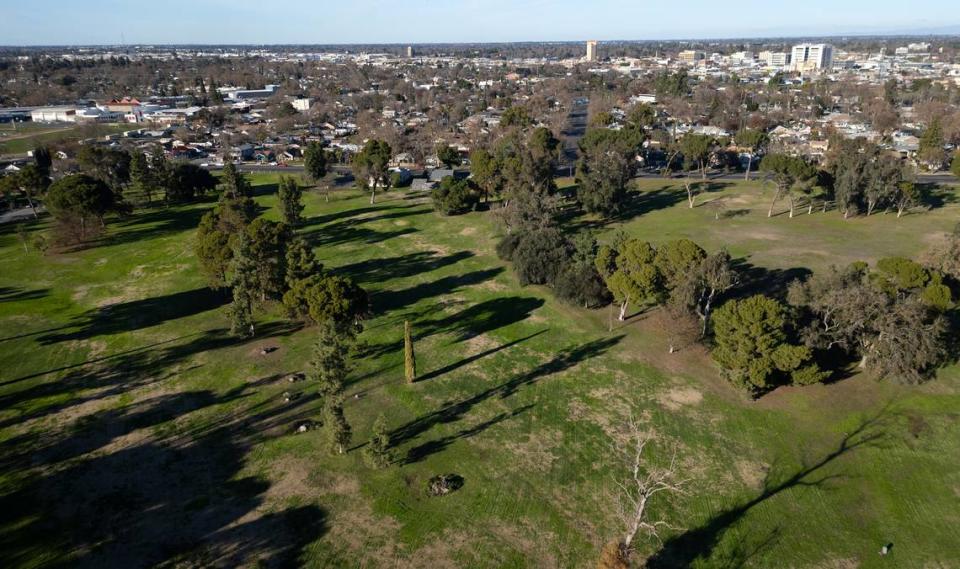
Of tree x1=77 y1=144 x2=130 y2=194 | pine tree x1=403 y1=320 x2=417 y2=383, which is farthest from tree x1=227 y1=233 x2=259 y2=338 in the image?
tree x1=77 y1=144 x2=130 y2=194

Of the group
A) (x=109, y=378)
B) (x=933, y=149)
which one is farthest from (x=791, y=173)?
(x=109, y=378)

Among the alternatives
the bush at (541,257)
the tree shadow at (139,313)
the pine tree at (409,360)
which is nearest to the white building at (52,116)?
the tree shadow at (139,313)

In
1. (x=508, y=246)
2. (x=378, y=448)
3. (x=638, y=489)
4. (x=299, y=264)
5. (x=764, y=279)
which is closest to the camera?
(x=638, y=489)

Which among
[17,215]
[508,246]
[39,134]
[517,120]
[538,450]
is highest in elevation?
[517,120]

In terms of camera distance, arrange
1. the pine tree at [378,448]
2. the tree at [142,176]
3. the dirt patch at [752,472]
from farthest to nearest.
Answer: the tree at [142,176] < the pine tree at [378,448] < the dirt patch at [752,472]

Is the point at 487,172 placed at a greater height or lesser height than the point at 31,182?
greater

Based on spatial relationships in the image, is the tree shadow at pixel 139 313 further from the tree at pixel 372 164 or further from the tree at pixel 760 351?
the tree at pixel 760 351

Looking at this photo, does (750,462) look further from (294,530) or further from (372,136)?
(372,136)

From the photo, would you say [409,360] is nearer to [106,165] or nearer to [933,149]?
[106,165]
